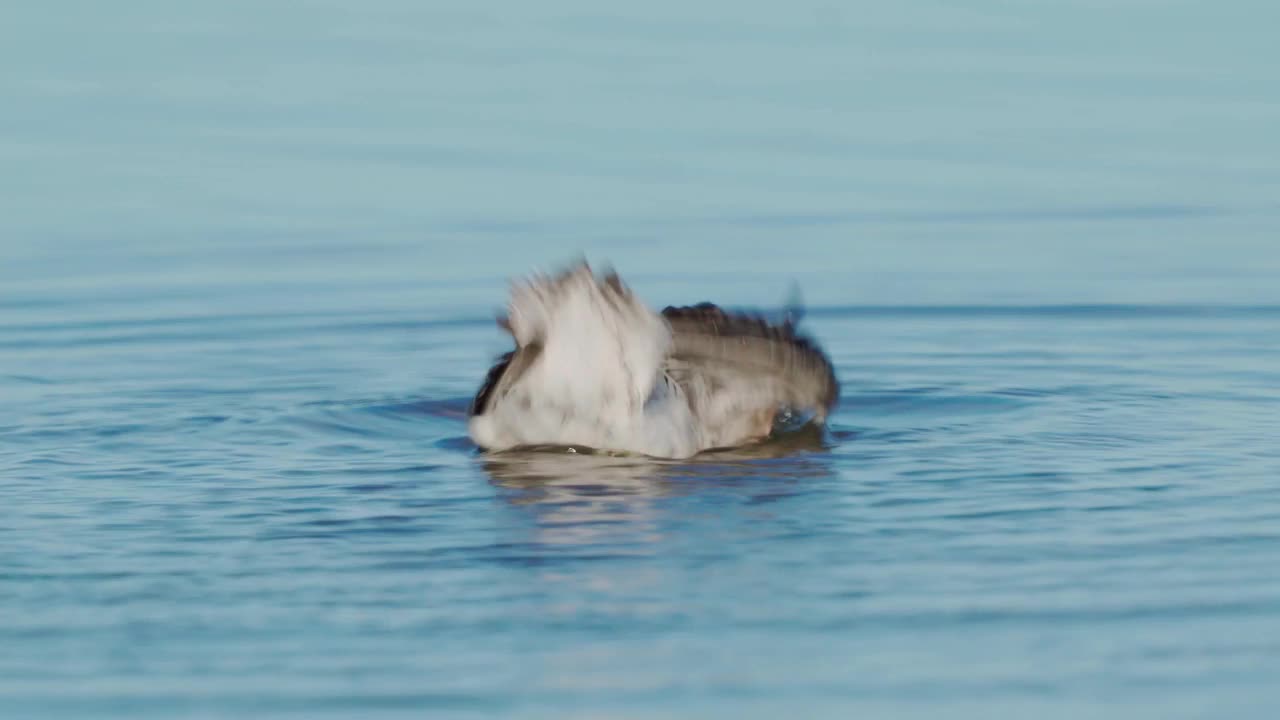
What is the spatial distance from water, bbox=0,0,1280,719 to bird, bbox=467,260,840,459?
0.15m

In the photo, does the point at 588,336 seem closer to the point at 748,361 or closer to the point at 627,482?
the point at 627,482

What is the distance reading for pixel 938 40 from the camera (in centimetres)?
1959

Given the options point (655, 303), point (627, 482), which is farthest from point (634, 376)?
point (655, 303)

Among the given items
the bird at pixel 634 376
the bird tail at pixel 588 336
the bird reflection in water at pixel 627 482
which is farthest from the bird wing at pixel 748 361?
the bird tail at pixel 588 336

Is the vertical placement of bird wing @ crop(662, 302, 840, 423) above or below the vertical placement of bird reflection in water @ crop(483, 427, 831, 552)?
above

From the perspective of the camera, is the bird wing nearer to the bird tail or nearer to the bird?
the bird

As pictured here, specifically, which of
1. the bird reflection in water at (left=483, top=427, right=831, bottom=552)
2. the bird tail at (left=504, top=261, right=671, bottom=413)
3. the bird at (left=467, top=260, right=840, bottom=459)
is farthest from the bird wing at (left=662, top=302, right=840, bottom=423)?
the bird tail at (left=504, top=261, right=671, bottom=413)

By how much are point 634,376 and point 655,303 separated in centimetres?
444

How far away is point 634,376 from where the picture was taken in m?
8.81

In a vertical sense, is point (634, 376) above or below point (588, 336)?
below

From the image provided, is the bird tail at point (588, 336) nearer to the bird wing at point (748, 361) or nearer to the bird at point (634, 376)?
the bird at point (634, 376)

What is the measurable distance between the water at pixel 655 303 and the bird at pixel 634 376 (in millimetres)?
154

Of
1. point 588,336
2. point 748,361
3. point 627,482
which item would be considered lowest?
point 627,482

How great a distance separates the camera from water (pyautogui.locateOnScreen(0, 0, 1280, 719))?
677 cm
